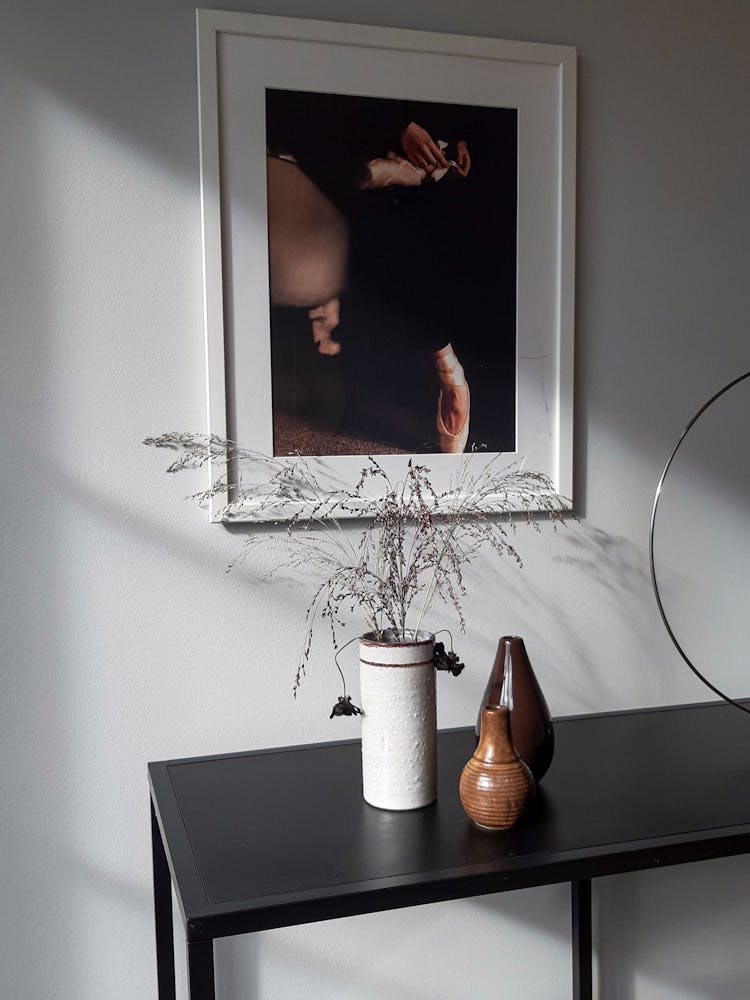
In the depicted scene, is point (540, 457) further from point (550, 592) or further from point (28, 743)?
point (28, 743)

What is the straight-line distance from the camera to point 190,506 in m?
1.88

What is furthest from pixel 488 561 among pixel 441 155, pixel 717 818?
pixel 441 155

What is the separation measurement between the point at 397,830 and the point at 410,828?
0.02 meters

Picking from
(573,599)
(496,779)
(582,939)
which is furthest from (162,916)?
(573,599)

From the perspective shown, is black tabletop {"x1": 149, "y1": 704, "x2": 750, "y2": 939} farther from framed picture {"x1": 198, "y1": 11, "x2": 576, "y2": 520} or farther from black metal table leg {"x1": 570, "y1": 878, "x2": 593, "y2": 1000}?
framed picture {"x1": 198, "y1": 11, "x2": 576, "y2": 520}

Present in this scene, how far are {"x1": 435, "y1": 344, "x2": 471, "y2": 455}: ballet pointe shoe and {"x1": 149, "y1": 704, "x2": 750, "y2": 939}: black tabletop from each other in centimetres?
59

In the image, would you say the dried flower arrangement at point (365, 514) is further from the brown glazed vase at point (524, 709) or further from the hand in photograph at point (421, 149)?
the hand in photograph at point (421, 149)

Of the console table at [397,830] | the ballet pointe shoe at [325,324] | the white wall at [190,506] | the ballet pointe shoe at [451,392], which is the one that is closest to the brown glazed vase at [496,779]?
the console table at [397,830]

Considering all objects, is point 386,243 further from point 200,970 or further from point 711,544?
point 200,970

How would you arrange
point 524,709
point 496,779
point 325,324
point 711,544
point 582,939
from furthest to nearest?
1. point 711,544
2. point 582,939
3. point 325,324
4. point 524,709
5. point 496,779

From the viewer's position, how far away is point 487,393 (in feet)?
6.66

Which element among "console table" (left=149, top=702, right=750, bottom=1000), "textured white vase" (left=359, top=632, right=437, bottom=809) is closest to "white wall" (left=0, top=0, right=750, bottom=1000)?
"console table" (left=149, top=702, right=750, bottom=1000)

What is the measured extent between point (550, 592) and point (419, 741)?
0.66m

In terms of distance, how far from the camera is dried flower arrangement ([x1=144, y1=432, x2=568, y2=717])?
1860 millimetres
